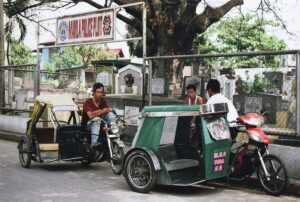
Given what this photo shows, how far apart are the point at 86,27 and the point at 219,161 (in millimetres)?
6403

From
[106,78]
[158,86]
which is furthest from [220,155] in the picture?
[106,78]

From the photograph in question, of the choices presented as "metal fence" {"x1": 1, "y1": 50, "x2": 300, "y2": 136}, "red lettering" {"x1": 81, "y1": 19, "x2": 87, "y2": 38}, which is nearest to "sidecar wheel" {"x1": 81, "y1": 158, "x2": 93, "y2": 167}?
"metal fence" {"x1": 1, "y1": 50, "x2": 300, "y2": 136}

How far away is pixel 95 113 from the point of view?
887 centimetres

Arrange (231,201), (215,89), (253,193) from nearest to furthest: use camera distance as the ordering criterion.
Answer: (231,201) < (253,193) < (215,89)

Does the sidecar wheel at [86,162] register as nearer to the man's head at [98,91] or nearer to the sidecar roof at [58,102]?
the sidecar roof at [58,102]

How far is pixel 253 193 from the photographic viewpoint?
725 cm

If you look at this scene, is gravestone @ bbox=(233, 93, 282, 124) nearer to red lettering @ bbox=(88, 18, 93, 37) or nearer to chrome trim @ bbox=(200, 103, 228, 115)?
chrome trim @ bbox=(200, 103, 228, 115)

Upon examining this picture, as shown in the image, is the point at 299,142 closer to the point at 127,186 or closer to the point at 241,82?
the point at 241,82

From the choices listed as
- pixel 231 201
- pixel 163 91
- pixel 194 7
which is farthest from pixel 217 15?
pixel 231 201

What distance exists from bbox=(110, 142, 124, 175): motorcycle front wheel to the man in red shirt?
1.42ft

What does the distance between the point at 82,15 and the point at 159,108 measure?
19.8ft

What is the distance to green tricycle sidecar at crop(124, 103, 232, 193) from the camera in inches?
267

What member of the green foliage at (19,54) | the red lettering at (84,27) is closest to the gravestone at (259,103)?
the red lettering at (84,27)

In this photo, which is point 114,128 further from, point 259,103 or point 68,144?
point 259,103
